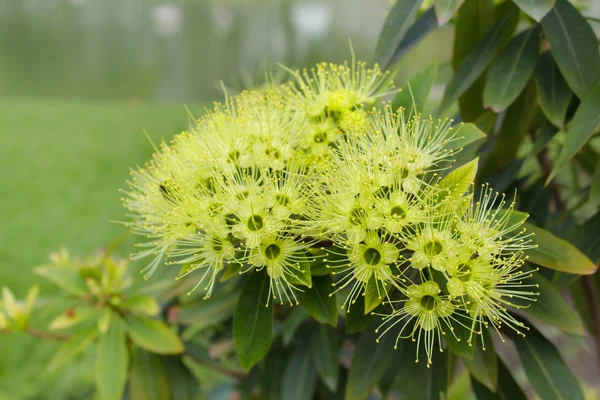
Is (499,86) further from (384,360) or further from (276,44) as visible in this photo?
(276,44)

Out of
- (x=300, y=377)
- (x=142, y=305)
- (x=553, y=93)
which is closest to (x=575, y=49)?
(x=553, y=93)

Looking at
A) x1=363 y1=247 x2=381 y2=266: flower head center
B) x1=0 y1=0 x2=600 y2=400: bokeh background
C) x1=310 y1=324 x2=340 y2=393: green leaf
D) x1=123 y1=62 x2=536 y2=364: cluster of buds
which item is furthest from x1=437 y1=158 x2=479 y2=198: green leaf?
x1=0 y1=0 x2=600 y2=400: bokeh background

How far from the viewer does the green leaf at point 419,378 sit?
913 mm

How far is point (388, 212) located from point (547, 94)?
1.59 ft

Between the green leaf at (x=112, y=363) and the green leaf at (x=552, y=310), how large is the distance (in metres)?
0.93

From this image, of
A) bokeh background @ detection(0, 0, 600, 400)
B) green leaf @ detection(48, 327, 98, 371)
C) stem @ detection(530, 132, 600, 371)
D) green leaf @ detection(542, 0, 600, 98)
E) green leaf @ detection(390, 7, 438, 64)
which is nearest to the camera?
green leaf @ detection(542, 0, 600, 98)

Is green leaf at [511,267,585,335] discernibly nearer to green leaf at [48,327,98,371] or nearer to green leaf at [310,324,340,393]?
green leaf at [310,324,340,393]

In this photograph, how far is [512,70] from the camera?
95 cm

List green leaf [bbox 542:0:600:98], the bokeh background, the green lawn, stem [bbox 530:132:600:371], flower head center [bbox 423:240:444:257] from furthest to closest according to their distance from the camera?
the bokeh background, the green lawn, stem [bbox 530:132:600:371], green leaf [bbox 542:0:600:98], flower head center [bbox 423:240:444:257]

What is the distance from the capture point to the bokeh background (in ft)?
15.2

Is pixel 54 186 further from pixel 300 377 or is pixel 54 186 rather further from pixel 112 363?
pixel 300 377

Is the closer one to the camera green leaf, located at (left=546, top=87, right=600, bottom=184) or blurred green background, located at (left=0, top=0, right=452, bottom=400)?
green leaf, located at (left=546, top=87, right=600, bottom=184)

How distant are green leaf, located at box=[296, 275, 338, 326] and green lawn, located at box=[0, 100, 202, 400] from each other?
188cm

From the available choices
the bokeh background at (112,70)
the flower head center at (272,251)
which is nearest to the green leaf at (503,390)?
the flower head center at (272,251)
